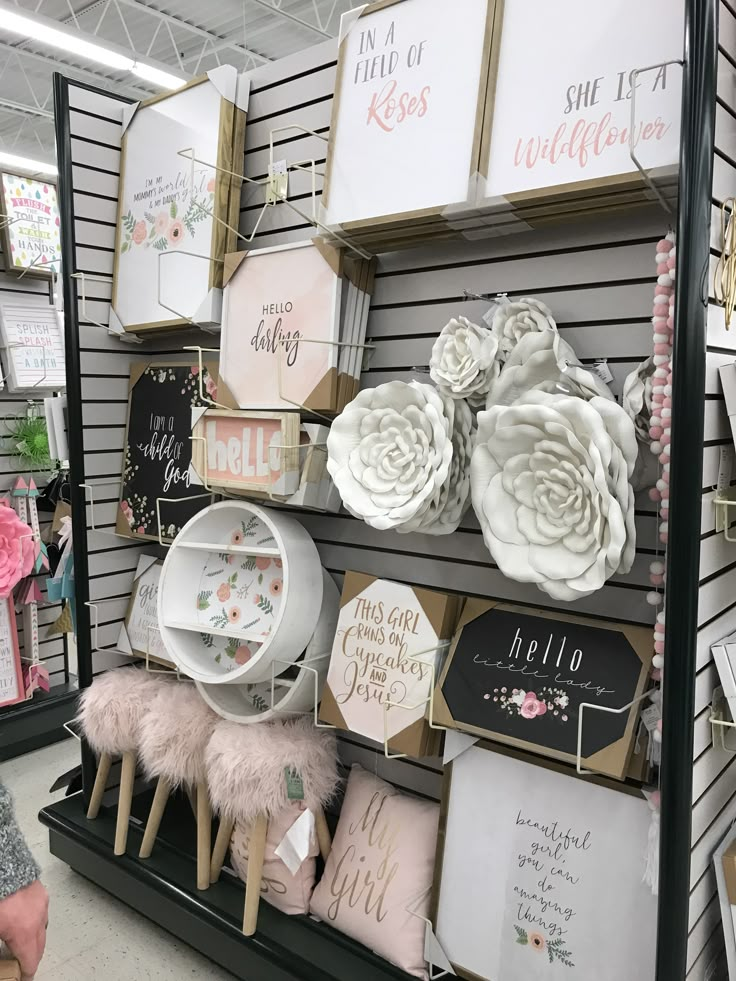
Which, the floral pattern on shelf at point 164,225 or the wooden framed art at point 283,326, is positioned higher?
the floral pattern on shelf at point 164,225

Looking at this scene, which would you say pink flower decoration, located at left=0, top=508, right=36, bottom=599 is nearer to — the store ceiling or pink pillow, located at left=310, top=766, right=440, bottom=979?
pink pillow, located at left=310, top=766, right=440, bottom=979

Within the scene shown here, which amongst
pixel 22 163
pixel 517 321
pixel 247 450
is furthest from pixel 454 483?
pixel 22 163

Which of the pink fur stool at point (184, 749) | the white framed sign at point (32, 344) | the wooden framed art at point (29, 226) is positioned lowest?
the pink fur stool at point (184, 749)

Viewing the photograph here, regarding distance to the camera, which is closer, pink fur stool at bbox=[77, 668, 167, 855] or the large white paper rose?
the large white paper rose

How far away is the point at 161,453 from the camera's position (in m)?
2.64

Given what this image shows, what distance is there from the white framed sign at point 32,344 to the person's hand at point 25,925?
2690 mm

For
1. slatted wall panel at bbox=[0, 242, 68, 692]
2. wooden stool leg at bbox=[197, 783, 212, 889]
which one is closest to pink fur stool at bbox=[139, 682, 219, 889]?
wooden stool leg at bbox=[197, 783, 212, 889]

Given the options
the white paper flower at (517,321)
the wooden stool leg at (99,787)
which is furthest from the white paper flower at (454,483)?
the wooden stool leg at (99,787)

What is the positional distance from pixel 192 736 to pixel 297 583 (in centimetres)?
57

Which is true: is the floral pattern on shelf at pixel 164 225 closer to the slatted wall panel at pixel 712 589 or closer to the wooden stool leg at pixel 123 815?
the slatted wall panel at pixel 712 589

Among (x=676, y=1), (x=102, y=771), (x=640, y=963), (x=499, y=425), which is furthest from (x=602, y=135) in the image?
(x=102, y=771)

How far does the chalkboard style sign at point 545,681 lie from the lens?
1525mm

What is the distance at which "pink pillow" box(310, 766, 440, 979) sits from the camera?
1874 millimetres

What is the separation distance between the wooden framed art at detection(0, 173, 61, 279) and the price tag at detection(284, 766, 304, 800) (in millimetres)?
2626
